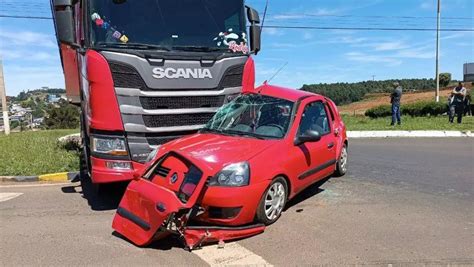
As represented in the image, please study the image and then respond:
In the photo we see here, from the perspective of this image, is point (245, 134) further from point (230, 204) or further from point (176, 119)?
point (230, 204)

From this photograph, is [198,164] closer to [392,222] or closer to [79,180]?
[392,222]

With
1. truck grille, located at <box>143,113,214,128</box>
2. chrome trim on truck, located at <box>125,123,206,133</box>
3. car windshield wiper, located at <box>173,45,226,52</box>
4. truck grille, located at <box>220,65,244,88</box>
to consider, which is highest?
car windshield wiper, located at <box>173,45,226,52</box>

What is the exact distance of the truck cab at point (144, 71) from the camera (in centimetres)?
570

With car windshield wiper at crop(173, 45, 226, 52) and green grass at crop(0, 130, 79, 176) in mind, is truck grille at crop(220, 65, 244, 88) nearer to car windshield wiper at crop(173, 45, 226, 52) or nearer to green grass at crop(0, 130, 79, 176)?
car windshield wiper at crop(173, 45, 226, 52)

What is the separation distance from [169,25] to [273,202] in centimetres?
301

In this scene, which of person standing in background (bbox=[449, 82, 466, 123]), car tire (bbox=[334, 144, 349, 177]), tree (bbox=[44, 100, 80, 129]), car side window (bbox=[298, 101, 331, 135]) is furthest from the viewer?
tree (bbox=[44, 100, 80, 129])

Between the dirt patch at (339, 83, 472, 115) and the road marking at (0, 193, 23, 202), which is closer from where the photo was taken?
the road marking at (0, 193, 23, 202)

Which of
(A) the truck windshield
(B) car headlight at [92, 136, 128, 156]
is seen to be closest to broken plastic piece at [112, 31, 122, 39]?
(A) the truck windshield

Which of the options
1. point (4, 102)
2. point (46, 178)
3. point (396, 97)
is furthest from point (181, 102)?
point (4, 102)

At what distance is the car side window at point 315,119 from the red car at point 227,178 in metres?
0.03

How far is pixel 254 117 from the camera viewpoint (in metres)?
6.02

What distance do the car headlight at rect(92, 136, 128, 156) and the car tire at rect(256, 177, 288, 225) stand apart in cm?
206

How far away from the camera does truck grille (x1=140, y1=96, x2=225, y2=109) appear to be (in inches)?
231

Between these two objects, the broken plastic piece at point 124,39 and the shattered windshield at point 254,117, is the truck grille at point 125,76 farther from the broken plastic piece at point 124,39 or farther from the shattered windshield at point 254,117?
the shattered windshield at point 254,117
